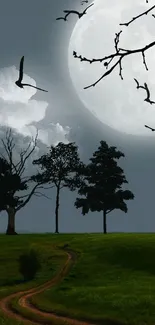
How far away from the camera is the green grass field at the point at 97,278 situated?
26.7 m

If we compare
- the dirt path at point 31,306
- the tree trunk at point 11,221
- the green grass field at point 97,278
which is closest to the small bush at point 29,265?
the green grass field at point 97,278

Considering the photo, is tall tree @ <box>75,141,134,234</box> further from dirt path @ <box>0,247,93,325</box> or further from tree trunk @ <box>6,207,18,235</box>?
dirt path @ <box>0,247,93,325</box>

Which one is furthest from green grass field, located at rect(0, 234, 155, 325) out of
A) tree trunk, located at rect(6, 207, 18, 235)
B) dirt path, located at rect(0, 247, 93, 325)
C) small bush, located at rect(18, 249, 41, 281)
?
tree trunk, located at rect(6, 207, 18, 235)

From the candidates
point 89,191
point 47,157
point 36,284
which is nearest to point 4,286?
point 36,284

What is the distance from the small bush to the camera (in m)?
41.6

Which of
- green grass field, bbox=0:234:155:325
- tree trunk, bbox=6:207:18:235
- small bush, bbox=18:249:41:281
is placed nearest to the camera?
green grass field, bbox=0:234:155:325

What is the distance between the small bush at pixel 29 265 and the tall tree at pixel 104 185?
45.4 m

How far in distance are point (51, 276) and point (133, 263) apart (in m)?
8.60

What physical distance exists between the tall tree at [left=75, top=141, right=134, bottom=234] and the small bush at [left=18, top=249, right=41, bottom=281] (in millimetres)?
45417

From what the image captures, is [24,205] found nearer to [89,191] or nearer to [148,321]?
[89,191]

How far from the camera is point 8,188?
85.3m

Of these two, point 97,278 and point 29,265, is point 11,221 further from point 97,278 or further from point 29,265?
point 97,278

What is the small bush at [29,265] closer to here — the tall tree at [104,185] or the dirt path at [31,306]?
the dirt path at [31,306]

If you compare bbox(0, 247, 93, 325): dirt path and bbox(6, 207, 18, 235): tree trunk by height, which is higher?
bbox(6, 207, 18, 235): tree trunk
